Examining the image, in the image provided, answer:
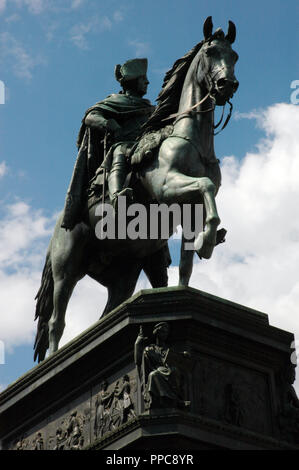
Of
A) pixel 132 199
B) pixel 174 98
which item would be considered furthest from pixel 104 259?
pixel 174 98

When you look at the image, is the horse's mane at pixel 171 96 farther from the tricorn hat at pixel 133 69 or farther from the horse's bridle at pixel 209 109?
the tricorn hat at pixel 133 69

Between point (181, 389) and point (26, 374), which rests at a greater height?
point (26, 374)

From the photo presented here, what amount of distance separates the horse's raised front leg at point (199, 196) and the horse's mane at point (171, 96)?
73.6 inches

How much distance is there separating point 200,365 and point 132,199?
4.00 meters

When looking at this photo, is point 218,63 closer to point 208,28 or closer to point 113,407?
point 208,28

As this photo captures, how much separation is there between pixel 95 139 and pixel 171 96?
2.03m

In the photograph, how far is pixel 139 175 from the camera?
20125 millimetres

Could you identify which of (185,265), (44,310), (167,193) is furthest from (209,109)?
(44,310)

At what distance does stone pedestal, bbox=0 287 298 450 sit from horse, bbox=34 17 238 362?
47.7 inches

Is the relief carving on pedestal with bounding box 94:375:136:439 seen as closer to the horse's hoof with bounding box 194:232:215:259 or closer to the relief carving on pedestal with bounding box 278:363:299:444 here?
the horse's hoof with bounding box 194:232:215:259

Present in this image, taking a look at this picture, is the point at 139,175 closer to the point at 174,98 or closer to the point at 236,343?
the point at 174,98

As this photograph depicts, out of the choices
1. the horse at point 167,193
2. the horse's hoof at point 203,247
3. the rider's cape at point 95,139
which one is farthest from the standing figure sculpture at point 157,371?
the rider's cape at point 95,139

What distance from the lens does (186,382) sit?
16.8 metres
